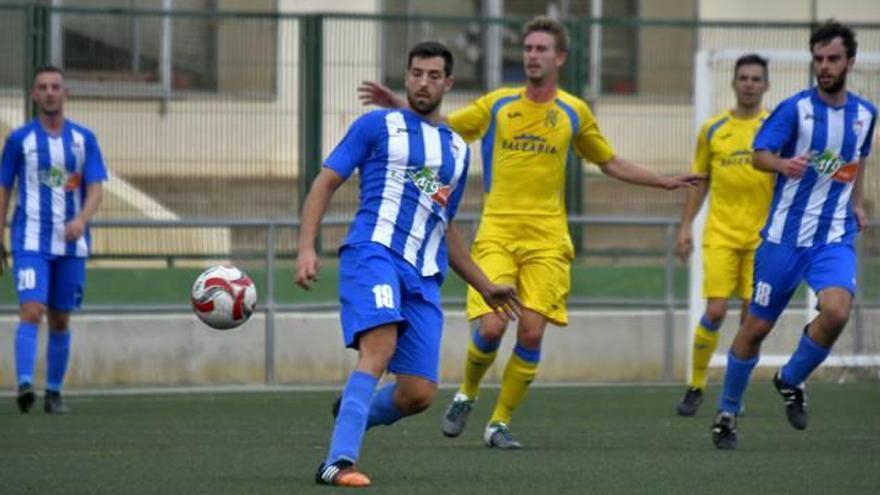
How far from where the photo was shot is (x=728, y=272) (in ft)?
48.1

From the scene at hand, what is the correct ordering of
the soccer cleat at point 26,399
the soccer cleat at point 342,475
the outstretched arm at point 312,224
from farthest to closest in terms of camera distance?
1. the soccer cleat at point 26,399
2. the soccer cleat at point 342,475
3. the outstretched arm at point 312,224

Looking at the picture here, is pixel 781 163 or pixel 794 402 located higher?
pixel 781 163

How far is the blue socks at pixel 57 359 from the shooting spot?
14.6 meters

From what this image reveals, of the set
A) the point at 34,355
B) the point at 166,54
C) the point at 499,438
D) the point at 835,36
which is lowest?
the point at 499,438

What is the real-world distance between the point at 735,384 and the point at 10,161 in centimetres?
538

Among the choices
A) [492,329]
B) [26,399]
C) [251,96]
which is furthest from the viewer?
[251,96]

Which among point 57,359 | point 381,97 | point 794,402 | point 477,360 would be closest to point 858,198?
point 794,402

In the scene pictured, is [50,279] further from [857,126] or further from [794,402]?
[857,126]

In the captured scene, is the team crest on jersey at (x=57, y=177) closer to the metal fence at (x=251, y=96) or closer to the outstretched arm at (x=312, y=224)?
the metal fence at (x=251, y=96)

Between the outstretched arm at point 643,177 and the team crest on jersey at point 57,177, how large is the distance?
13.4 feet

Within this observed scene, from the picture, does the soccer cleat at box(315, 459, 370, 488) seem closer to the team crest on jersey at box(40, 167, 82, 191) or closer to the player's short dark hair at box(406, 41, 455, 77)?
the player's short dark hair at box(406, 41, 455, 77)

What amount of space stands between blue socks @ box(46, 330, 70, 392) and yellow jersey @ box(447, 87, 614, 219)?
149 inches

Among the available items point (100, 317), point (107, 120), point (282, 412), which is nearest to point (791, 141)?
point (282, 412)

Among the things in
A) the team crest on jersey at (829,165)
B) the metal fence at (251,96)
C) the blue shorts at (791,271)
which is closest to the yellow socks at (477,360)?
the blue shorts at (791,271)
